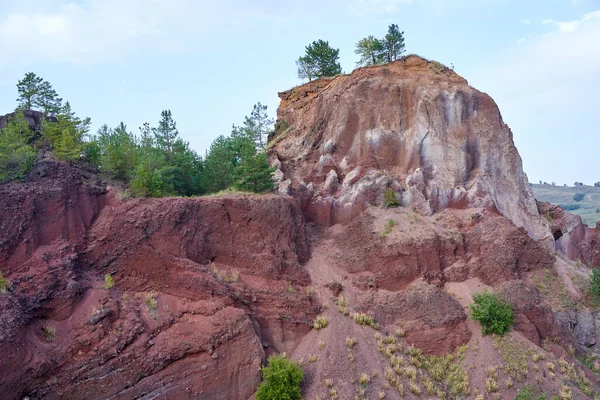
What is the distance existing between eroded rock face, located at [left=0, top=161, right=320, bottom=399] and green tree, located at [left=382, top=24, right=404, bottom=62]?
18896 mm

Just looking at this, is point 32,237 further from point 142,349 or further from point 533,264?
point 533,264

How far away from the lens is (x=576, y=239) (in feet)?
96.2

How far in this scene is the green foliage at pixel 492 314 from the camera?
21.0 metres

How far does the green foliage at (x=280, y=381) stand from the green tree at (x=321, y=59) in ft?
87.6

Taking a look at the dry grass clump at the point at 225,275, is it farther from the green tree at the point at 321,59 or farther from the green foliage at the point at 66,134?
the green tree at the point at 321,59

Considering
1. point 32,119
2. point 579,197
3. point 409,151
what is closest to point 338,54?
point 409,151

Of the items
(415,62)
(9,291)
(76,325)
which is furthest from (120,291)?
(415,62)

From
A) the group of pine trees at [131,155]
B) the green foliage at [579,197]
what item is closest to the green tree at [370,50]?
the group of pine trees at [131,155]

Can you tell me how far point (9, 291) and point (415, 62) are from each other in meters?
27.4

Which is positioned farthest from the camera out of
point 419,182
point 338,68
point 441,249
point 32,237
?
point 338,68

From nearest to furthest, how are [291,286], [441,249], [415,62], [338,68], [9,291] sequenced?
[9,291]
[291,286]
[441,249]
[415,62]
[338,68]

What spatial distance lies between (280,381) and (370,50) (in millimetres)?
27253

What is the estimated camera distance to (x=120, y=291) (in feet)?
60.3

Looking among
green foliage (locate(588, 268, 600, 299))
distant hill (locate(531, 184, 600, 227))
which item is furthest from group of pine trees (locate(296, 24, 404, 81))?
distant hill (locate(531, 184, 600, 227))
